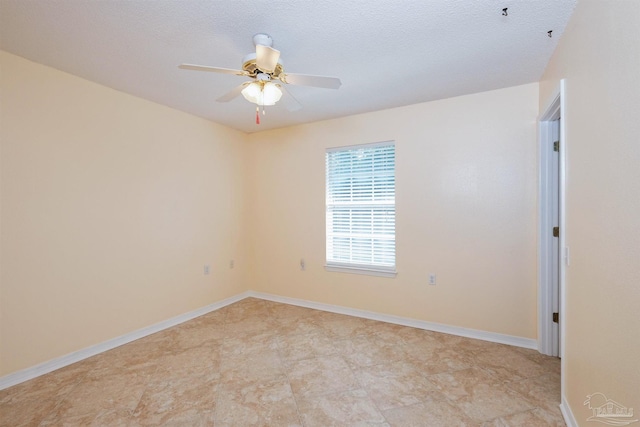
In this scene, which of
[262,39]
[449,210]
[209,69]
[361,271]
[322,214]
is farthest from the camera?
[322,214]

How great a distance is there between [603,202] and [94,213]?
143 inches

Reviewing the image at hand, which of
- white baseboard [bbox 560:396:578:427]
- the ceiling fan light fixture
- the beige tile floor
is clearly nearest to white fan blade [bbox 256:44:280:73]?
the ceiling fan light fixture

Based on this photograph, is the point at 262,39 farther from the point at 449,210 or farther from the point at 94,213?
the point at 449,210

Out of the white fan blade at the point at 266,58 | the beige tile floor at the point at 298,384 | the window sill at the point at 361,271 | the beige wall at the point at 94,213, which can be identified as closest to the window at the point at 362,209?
the window sill at the point at 361,271

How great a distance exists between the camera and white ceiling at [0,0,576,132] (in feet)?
5.33

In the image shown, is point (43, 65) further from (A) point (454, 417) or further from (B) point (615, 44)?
(A) point (454, 417)

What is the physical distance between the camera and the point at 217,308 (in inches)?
148

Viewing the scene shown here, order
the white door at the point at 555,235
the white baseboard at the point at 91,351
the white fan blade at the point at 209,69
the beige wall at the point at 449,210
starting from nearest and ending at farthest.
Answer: the white fan blade at the point at 209,69
the white baseboard at the point at 91,351
the white door at the point at 555,235
the beige wall at the point at 449,210

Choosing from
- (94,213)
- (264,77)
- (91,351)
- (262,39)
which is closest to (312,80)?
(264,77)

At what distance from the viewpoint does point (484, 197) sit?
2.81 meters

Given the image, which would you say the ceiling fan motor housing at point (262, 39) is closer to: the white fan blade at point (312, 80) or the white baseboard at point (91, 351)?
the white fan blade at point (312, 80)

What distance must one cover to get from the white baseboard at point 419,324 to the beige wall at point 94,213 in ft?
3.63

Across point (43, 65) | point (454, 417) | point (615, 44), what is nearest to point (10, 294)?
point (43, 65)

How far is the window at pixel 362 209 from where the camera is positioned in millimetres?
3332
